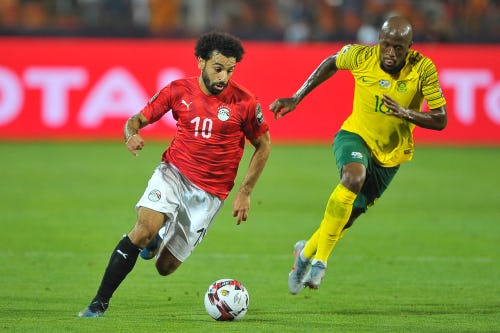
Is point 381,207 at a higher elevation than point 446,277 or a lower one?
lower

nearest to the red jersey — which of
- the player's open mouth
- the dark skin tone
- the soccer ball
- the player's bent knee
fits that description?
the dark skin tone

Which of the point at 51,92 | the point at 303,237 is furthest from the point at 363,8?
the point at 303,237

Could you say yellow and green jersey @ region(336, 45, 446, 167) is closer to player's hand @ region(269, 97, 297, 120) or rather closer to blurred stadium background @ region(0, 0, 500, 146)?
player's hand @ region(269, 97, 297, 120)

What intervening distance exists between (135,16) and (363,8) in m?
5.64

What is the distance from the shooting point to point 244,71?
20.5m

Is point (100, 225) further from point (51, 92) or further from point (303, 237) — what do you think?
point (51, 92)

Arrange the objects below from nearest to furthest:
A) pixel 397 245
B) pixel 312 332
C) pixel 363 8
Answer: pixel 312 332 < pixel 397 245 < pixel 363 8

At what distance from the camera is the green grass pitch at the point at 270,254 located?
7414 millimetres

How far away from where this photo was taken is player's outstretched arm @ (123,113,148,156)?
279 inches

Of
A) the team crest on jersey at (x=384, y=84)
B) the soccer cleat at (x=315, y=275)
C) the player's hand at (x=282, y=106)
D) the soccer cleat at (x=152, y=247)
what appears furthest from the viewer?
the soccer cleat at (x=152, y=247)

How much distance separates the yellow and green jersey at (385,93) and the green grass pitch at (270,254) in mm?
1310

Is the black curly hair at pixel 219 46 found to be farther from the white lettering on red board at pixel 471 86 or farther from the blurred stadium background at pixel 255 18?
the blurred stadium background at pixel 255 18

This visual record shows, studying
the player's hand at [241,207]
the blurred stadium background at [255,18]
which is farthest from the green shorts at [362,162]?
the blurred stadium background at [255,18]

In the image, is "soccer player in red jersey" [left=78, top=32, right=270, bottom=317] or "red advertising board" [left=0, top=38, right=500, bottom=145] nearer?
"soccer player in red jersey" [left=78, top=32, right=270, bottom=317]
